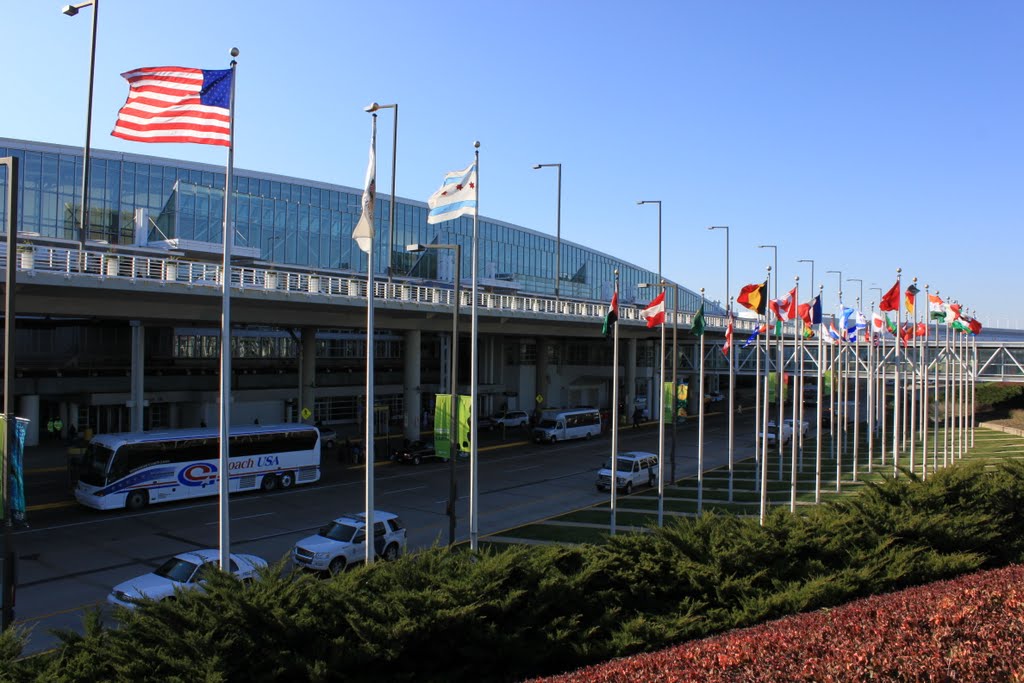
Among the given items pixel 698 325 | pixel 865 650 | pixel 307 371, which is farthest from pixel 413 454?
pixel 865 650

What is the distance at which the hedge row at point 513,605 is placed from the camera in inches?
396

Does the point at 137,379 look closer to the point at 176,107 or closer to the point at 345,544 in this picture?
the point at 345,544

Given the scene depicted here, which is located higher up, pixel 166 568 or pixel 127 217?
pixel 127 217

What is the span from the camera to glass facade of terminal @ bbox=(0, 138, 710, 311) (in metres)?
55.9

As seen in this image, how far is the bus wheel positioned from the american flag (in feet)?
63.8

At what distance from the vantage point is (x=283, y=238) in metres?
69.5

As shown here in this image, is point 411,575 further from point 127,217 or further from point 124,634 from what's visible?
point 127,217

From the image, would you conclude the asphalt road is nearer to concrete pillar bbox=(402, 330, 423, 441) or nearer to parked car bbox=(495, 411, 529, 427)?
concrete pillar bbox=(402, 330, 423, 441)

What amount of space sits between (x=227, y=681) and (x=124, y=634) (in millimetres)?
1514

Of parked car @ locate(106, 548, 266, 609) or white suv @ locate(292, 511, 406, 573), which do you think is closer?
parked car @ locate(106, 548, 266, 609)

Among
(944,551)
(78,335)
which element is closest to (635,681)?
(944,551)

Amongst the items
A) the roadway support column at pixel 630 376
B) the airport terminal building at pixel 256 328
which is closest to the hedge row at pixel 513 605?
the airport terminal building at pixel 256 328

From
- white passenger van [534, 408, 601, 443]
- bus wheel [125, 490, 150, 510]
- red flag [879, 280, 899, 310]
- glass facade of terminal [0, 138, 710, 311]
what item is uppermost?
glass facade of terminal [0, 138, 710, 311]

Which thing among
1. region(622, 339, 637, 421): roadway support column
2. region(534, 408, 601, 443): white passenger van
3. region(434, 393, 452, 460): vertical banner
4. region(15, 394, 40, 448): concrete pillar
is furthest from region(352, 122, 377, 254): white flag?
region(622, 339, 637, 421): roadway support column
